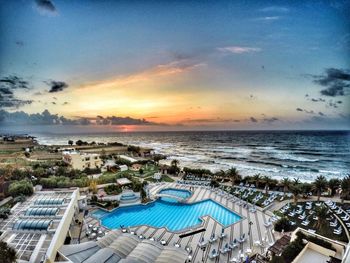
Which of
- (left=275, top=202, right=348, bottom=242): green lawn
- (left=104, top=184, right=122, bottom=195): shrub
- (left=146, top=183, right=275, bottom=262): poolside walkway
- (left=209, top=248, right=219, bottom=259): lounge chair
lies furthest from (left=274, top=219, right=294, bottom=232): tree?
(left=104, top=184, right=122, bottom=195): shrub

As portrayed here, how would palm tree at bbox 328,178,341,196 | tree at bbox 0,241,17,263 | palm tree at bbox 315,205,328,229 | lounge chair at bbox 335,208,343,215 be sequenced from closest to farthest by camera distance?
tree at bbox 0,241,17,263 → palm tree at bbox 315,205,328,229 → lounge chair at bbox 335,208,343,215 → palm tree at bbox 328,178,341,196

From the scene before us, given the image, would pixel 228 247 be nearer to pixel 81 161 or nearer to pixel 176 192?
pixel 176 192

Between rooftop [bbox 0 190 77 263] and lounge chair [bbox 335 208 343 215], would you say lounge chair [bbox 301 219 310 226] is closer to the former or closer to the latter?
lounge chair [bbox 335 208 343 215]

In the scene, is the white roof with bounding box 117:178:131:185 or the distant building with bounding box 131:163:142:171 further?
the distant building with bounding box 131:163:142:171

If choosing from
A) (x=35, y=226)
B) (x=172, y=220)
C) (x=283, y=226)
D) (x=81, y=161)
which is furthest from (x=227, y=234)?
(x=81, y=161)

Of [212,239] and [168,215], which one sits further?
[168,215]

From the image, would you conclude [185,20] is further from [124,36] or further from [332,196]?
[332,196]

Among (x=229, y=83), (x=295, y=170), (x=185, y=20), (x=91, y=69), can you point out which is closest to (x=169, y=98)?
(x=229, y=83)
